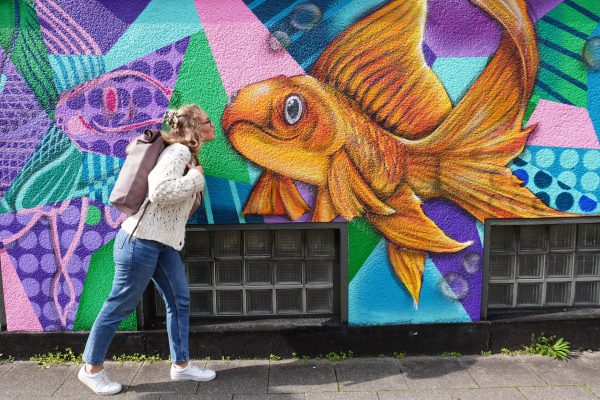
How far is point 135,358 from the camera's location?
3740mm

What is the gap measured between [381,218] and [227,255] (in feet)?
4.18

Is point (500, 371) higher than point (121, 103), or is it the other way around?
point (121, 103)

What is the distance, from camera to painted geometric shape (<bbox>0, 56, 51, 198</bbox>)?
3525mm

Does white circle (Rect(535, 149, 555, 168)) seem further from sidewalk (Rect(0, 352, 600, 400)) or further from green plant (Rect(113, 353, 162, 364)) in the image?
green plant (Rect(113, 353, 162, 364))

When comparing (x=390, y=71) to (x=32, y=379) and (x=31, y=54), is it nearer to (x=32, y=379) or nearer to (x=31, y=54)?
(x=31, y=54)

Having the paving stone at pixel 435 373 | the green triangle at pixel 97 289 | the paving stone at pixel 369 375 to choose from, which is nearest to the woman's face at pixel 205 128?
the green triangle at pixel 97 289

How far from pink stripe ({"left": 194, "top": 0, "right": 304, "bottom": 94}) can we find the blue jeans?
4.24 feet

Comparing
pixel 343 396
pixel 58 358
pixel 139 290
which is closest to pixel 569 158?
pixel 343 396

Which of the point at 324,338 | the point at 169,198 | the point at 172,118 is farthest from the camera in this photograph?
the point at 324,338

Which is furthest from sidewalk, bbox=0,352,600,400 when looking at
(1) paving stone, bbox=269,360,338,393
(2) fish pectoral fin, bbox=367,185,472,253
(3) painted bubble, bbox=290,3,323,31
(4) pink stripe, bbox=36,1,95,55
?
(3) painted bubble, bbox=290,3,323,31

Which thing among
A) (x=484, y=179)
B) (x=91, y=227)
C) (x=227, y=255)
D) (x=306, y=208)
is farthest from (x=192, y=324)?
(x=484, y=179)

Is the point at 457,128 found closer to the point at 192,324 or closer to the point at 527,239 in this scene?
the point at 527,239

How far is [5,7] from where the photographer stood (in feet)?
11.3

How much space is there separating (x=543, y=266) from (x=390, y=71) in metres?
2.06
